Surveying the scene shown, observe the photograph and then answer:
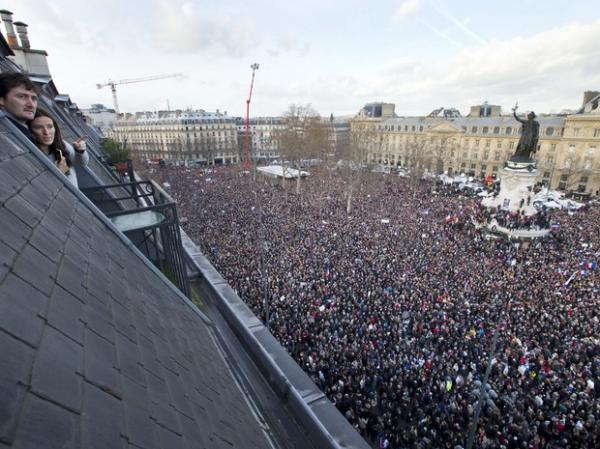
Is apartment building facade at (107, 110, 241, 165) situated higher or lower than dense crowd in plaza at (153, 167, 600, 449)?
higher

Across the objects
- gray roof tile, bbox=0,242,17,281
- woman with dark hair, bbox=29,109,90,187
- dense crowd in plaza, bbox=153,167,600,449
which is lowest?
dense crowd in plaza, bbox=153,167,600,449

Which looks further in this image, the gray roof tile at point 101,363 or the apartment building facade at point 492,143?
the apartment building facade at point 492,143

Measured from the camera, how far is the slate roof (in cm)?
105

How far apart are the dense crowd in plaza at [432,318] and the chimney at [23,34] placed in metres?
13.9

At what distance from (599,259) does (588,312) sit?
7.33 m

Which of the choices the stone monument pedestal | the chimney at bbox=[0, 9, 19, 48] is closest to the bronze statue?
the stone monument pedestal

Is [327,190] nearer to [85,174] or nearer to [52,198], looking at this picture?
[85,174]

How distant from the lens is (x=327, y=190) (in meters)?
41.5

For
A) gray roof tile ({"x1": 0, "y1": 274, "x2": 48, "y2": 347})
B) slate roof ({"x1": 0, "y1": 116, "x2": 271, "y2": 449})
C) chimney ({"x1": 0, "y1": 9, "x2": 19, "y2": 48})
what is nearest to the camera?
slate roof ({"x1": 0, "y1": 116, "x2": 271, "y2": 449})

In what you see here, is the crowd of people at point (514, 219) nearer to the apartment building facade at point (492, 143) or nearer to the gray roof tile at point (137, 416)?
the apartment building facade at point (492, 143)

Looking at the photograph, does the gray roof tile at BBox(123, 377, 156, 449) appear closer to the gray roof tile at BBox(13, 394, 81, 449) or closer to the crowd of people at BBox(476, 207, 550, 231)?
the gray roof tile at BBox(13, 394, 81, 449)

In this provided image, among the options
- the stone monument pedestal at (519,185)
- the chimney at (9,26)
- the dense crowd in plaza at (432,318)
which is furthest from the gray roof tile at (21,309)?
the stone monument pedestal at (519,185)

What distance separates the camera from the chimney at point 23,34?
16.2 metres

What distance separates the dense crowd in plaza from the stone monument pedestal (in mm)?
2851
